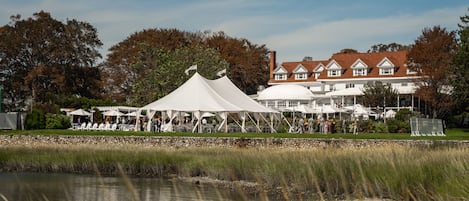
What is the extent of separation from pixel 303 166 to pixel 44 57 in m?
47.8

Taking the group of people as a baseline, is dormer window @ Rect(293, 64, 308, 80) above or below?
above

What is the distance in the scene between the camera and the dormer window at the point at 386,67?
65.3 meters

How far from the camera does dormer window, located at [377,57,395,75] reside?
65.3m

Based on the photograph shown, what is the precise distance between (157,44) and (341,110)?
28.1 m

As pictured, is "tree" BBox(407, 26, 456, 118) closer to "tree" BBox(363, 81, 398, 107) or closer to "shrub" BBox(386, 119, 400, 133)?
"tree" BBox(363, 81, 398, 107)

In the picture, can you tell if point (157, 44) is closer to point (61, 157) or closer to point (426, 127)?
point (426, 127)

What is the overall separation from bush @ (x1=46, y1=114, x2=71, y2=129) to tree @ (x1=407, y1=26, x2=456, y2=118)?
92.1 ft

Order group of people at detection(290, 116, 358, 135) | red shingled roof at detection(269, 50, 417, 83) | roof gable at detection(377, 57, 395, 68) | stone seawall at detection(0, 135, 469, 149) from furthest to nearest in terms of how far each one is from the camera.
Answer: red shingled roof at detection(269, 50, 417, 83) → roof gable at detection(377, 57, 395, 68) → group of people at detection(290, 116, 358, 135) → stone seawall at detection(0, 135, 469, 149)

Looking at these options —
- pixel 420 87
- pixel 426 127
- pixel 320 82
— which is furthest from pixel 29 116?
pixel 320 82

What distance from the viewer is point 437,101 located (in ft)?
169

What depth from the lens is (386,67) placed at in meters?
65.7

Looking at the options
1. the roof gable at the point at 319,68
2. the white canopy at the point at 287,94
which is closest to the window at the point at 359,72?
the roof gable at the point at 319,68

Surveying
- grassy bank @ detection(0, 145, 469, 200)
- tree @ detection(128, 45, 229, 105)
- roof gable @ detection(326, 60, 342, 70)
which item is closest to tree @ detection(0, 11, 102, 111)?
tree @ detection(128, 45, 229, 105)

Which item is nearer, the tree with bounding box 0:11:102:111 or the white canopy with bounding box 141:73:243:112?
the white canopy with bounding box 141:73:243:112
